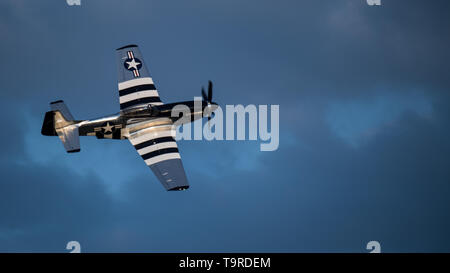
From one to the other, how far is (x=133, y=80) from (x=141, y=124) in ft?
15.0

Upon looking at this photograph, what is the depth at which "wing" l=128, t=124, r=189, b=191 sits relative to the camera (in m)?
40.2

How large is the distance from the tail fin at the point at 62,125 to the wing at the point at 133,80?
12.7 ft

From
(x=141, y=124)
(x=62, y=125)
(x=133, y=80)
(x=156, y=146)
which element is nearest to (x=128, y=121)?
(x=141, y=124)

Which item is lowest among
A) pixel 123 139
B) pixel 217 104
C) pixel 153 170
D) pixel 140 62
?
pixel 153 170

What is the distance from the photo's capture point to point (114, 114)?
4500cm

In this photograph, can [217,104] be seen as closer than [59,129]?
No

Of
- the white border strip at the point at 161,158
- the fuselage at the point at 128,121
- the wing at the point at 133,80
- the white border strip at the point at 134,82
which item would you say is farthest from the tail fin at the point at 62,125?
the white border strip at the point at 161,158

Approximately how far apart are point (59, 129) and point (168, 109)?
730cm

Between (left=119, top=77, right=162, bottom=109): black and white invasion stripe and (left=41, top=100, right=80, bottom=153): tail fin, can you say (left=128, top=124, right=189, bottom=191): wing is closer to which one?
(left=119, top=77, right=162, bottom=109): black and white invasion stripe

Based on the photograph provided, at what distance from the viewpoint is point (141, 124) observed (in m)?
44.8

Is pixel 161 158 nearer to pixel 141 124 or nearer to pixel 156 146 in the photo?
pixel 156 146
